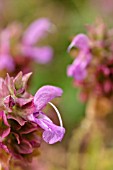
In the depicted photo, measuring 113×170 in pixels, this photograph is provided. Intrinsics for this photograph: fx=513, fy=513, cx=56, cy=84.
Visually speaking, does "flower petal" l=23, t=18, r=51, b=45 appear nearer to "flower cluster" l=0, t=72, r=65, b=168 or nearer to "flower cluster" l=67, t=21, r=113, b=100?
"flower cluster" l=67, t=21, r=113, b=100

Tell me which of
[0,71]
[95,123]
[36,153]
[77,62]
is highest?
[0,71]

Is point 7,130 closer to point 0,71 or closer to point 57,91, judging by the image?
point 57,91

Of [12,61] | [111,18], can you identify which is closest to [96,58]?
[12,61]

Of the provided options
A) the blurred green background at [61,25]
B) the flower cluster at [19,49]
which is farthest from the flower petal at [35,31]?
the blurred green background at [61,25]

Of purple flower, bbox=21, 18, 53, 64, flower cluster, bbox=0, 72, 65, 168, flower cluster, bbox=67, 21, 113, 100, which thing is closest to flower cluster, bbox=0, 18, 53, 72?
purple flower, bbox=21, 18, 53, 64

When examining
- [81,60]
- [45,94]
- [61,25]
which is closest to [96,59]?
[81,60]

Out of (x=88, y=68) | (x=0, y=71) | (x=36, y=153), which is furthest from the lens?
(x=0, y=71)
